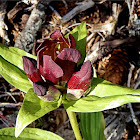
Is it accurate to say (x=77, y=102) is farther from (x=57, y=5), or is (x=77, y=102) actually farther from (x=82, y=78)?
(x=57, y=5)

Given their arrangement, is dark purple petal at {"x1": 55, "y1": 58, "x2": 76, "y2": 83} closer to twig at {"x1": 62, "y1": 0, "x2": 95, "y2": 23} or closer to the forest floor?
the forest floor

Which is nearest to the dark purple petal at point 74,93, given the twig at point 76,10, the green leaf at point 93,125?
the green leaf at point 93,125

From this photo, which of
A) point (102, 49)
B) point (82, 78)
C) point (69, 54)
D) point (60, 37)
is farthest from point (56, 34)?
point (102, 49)

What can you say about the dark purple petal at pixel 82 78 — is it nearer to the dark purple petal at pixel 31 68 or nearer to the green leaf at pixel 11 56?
the dark purple petal at pixel 31 68

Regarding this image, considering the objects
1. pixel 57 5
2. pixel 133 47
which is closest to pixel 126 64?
pixel 133 47

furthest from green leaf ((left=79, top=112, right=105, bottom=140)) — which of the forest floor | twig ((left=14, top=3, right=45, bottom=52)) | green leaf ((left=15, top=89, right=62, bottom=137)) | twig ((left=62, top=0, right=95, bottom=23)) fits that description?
twig ((left=62, top=0, right=95, bottom=23))
